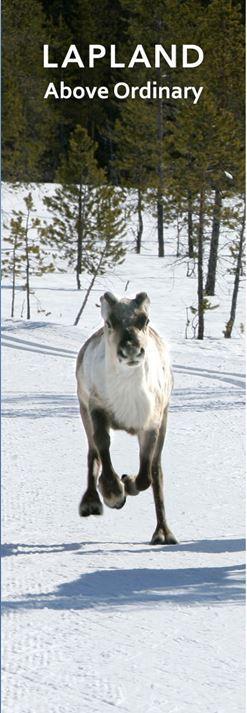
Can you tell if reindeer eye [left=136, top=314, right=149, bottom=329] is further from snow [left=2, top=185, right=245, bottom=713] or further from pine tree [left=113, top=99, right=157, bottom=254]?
pine tree [left=113, top=99, right=157, bottom=254]

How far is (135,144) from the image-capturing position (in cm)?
3719

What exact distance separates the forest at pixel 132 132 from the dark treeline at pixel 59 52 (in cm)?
6

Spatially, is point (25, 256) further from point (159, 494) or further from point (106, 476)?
point (106, 476)

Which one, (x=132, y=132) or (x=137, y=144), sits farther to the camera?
(x=132, y=132)

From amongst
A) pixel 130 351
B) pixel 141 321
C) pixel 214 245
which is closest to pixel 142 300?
pixel 141 321

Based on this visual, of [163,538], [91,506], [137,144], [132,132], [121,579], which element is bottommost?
[137,144]

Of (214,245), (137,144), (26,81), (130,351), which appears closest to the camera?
(130,351)

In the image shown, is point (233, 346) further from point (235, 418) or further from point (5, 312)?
point (235, 418)

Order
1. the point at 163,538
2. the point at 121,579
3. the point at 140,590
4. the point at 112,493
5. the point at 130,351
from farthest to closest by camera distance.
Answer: the point at 163,538 → the point at 121,579 → the point at 140,590 → the point at 112,493 → the point at 130,351

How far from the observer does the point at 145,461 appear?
4.98 metres

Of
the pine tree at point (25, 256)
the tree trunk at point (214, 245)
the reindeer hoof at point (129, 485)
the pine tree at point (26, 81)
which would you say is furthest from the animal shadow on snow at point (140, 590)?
the pine tree at point (26, 81)

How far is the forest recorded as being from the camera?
2902cm

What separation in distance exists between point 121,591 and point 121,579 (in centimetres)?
21

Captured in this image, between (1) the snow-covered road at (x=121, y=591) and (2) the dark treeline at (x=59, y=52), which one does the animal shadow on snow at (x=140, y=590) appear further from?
(2) the dark treeline at (x=59, y=52)
